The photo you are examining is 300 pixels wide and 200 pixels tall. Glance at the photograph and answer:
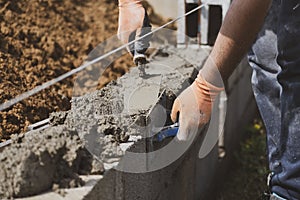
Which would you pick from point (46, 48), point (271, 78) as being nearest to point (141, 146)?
point (271, 78)

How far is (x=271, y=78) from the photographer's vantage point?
2.96 meters

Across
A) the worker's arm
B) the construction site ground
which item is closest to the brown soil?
the construction site ground

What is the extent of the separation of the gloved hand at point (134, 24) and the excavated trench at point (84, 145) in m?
0.16

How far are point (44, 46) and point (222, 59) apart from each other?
4.94ft

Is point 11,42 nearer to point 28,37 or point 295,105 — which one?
point 28,37

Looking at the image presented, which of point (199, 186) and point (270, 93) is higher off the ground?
point (270, 93)

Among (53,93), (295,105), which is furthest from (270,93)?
(53,93)

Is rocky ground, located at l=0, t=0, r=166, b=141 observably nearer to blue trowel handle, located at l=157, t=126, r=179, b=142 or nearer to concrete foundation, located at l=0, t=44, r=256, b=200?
concrete foundation, located at l=0, t=44, r=256, b=200

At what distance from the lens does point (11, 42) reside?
330 cm

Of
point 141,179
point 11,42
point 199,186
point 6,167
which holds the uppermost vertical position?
point 11,42

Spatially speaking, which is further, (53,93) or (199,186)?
(199,186)

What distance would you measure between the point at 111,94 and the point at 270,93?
3.01ft

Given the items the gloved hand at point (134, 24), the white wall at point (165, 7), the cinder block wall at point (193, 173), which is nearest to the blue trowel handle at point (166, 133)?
the cinder block wall at point (193, 173)

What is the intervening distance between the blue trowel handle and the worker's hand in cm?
4
